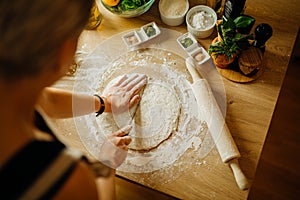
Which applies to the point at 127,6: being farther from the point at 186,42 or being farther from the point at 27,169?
the point at 27,169

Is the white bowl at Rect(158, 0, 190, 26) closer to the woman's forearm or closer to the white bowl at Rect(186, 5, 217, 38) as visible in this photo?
the white bowl at Rect(186, 5, 217, 38)

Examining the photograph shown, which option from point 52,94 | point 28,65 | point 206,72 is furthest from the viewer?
point 206,72

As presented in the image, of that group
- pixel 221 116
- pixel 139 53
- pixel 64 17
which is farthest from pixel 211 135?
pixel 64 17

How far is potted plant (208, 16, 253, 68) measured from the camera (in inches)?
41.8

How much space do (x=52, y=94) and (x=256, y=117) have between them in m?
0.55

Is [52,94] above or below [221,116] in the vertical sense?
above

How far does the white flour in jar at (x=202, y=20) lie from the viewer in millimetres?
1197

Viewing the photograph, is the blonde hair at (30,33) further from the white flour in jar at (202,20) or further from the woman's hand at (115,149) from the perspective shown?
the white flour in jar at (202,20)

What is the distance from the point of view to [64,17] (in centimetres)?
46

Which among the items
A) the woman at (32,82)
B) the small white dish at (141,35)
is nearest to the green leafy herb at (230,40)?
the small white dish at (141,35)

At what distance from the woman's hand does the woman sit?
527 mm

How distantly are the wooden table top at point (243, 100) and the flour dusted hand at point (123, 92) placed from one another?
0.14m

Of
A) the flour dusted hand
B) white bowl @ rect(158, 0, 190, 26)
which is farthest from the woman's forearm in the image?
white bowl @ rect(158, 0, 190, 26)

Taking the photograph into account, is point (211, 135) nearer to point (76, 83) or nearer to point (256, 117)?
point (256, 117)
